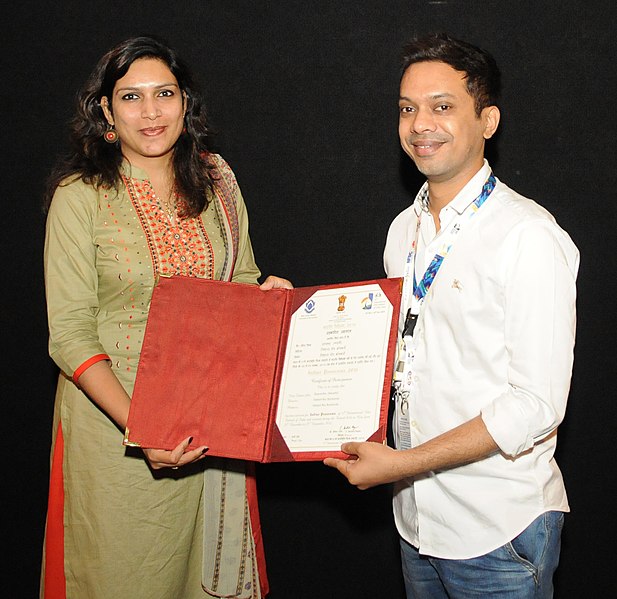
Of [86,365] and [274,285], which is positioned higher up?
[274,285]

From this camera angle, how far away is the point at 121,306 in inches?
85.2

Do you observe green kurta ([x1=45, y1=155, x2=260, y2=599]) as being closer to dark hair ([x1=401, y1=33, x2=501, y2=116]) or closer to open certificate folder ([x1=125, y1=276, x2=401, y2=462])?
open certificate folder ([x1=125, y1=276, x2=401, y2=462])

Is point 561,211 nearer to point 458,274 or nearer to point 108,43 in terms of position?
point 458,274

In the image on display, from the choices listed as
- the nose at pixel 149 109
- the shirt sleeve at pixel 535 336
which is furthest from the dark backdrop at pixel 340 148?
the shirt sleeve at pixel 535 336

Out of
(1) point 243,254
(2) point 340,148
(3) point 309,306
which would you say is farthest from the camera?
(2) point 340,148

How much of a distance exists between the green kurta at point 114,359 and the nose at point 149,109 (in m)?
0.15

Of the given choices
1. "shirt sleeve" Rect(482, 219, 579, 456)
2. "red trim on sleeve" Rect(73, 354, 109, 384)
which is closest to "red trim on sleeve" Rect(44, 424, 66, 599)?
"red trim on sleeve" Rect(73, 354, 109, 384)

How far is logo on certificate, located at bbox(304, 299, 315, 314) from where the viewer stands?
6.56 feet

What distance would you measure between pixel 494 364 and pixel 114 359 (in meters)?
0.96

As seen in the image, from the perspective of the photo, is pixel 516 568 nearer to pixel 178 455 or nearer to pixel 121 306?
pixel 178 455

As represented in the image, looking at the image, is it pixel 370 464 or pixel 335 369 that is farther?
pixel 335 369

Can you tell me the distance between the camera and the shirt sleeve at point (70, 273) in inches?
82.7

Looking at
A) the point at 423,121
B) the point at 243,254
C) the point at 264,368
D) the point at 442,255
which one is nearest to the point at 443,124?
the point at 423,121

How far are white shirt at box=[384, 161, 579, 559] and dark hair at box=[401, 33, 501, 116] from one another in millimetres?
182
